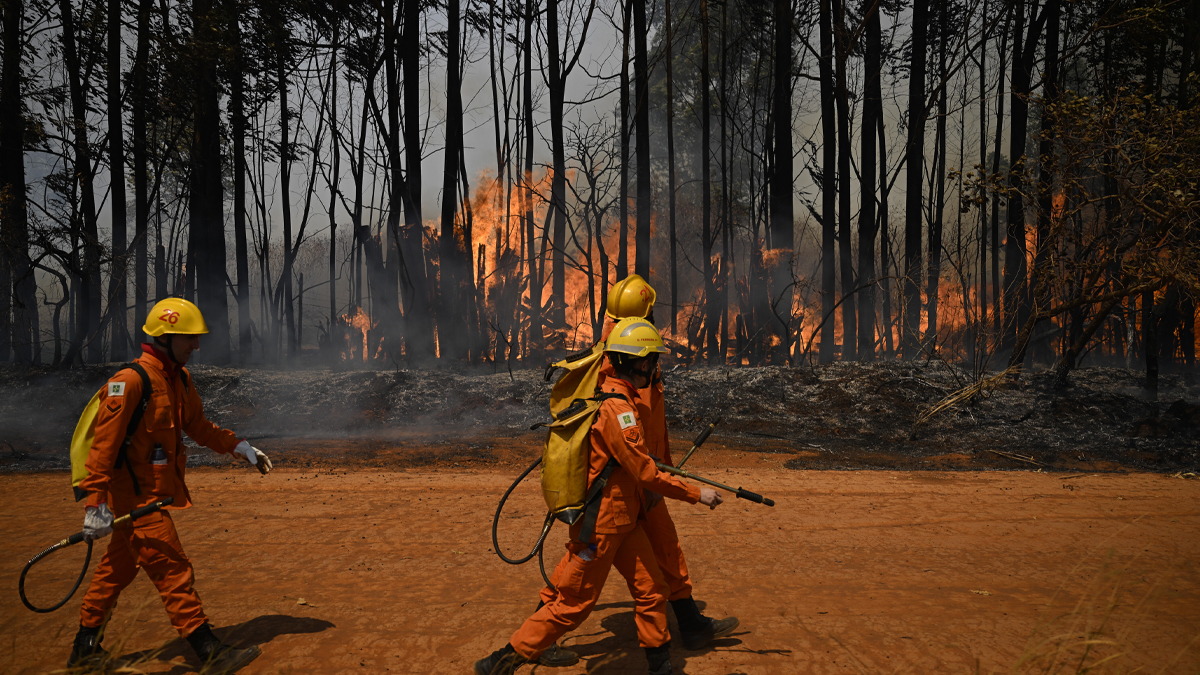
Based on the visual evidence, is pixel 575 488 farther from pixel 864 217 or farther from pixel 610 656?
pixel 864 217

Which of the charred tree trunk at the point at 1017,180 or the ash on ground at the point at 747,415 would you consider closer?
the ash on ground at the point at 747,415

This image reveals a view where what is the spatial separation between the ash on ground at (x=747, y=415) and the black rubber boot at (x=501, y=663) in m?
6.49

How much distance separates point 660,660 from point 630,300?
2745mm

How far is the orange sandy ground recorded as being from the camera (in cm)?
401

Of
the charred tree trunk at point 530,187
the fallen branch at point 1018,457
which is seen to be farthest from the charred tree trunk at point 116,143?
the fallen branch at point 1018,457

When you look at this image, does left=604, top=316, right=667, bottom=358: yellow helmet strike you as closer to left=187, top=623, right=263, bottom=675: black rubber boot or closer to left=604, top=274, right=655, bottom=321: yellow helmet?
left=604, top=274, right=655, bottom=321: yellow helmet

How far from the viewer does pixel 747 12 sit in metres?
24.0

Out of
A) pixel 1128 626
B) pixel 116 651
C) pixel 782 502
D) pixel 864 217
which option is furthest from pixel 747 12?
pixel 116 651

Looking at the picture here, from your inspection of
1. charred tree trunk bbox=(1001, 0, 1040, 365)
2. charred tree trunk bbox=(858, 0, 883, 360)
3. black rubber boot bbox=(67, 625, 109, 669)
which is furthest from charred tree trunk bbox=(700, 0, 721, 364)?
black rubber boot bbox=(67, 625, 109, 669)

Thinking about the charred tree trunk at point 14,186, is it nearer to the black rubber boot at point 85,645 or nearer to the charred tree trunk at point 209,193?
the charred tree trunk at point 209,193

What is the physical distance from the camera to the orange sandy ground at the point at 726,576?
4008 millimetres

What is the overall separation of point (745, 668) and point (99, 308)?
19.6 meters

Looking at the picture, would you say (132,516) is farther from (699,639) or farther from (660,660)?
(699,639)

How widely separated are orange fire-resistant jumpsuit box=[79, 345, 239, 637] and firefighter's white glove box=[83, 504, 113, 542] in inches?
1.8
